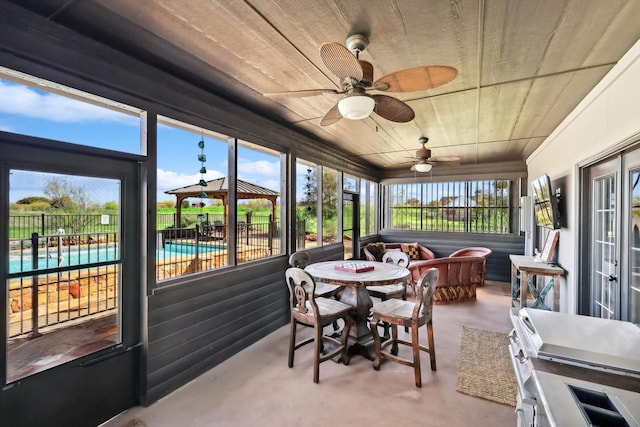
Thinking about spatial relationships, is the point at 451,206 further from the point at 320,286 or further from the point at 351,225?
the point at 320,286

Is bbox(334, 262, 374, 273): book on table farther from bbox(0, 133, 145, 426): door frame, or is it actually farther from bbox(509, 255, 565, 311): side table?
bbox(509, 255, 565, 311): side table

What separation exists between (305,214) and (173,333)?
260 cm

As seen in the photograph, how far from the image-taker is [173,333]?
2.48m

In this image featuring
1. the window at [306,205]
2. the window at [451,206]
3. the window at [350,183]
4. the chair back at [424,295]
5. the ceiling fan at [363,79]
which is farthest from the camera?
the window at [451,206]

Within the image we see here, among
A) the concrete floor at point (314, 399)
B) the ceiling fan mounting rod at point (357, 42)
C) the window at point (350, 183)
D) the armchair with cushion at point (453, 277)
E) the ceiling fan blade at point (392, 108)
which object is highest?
the ceiling fan mounting rod at point (357, 42)

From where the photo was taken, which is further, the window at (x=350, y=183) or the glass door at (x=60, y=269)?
the window at (x=350, y=183)

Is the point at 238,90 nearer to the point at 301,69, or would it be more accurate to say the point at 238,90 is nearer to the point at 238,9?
the point at 301,69

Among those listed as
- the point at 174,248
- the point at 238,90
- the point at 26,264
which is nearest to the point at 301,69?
the point at 238,90

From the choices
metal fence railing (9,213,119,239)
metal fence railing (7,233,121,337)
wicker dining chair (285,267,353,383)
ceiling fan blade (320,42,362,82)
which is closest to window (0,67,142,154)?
metal fence railing (9,213,119,239)

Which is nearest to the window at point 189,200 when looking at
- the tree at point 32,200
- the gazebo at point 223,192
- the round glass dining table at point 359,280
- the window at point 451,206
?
the gazebo at point 223,192

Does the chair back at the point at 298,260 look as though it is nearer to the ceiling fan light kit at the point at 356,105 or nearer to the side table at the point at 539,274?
the ceiling fan light kit at the point at 356,105

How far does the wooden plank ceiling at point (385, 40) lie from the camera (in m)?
1.62

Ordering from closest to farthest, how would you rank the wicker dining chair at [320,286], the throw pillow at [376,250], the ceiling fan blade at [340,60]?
the ceiling fan blade at [340,60]
the wicker dining chair at [320,286]
the throw pillow at [376,250]

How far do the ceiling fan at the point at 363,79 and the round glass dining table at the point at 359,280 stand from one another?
59.2 inches
